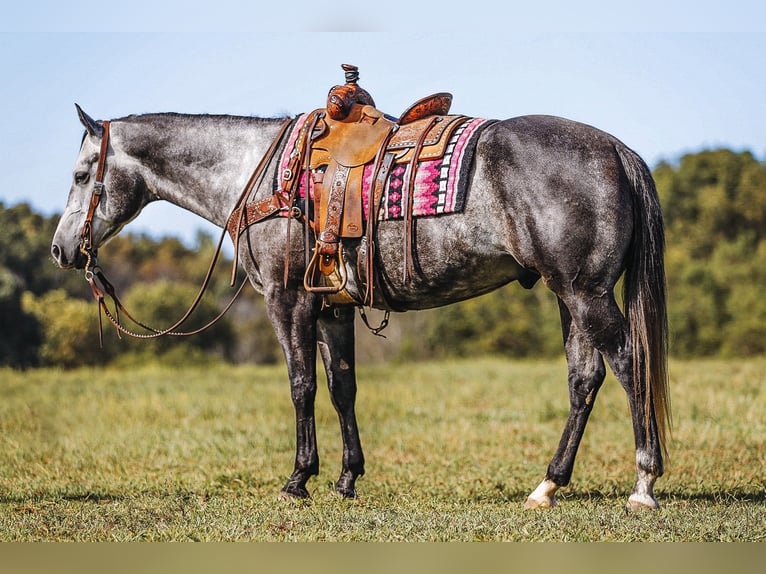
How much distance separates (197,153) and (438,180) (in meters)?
2.01

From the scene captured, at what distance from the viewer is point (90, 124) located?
691cm

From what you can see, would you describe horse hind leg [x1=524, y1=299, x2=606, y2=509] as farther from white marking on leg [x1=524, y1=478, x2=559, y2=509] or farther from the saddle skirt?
the saddle skirt

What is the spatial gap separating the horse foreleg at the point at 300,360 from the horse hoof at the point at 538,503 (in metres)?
1.47

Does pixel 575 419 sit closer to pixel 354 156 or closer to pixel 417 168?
pixel 417 168

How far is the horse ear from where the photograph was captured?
6.87 meters

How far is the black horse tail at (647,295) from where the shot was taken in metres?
5.65

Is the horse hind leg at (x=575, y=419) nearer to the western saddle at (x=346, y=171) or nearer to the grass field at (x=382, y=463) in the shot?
the grass field at (x=382, y=463)

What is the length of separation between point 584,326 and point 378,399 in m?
7.45

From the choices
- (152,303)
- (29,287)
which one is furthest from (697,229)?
(29,287)

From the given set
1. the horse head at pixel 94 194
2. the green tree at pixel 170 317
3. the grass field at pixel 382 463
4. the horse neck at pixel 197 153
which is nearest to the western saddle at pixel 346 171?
the horse neck at pixel 197 153

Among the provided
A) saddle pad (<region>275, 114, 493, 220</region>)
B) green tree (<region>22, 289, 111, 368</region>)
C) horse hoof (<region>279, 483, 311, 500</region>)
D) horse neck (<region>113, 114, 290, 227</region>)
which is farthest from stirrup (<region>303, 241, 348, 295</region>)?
green tree (<region>22, 289, 111, 368</region>)

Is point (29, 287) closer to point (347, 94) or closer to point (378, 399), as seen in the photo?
point (378, 399)

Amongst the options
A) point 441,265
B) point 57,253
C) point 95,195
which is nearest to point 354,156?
point 441,265

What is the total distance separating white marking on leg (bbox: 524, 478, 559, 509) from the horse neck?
289cm
